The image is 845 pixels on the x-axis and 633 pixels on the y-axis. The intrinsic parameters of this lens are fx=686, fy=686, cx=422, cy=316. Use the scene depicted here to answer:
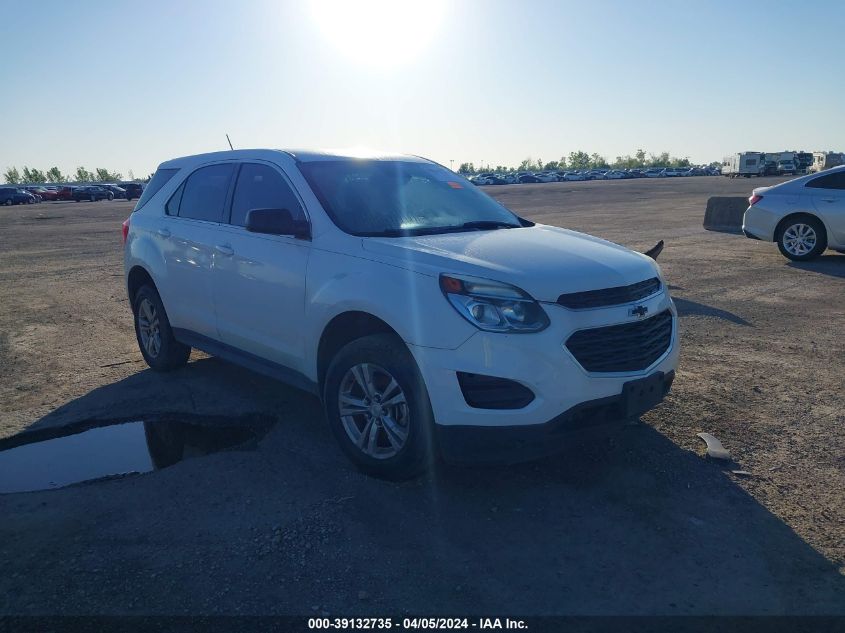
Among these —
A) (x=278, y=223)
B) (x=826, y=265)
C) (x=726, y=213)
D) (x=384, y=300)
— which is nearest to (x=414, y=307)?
(x=384, y=300)

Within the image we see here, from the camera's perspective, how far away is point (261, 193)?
508 cm

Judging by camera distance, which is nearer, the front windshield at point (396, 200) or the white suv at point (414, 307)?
the white suv at point (414, 307)

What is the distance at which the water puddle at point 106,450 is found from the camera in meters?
4.40

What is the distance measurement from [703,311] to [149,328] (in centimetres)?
613

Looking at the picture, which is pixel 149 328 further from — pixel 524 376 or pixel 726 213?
pixel 726 213

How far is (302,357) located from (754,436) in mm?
3053

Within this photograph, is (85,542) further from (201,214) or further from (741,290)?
(741,290)

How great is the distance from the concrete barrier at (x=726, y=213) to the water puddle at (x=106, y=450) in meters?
15.9

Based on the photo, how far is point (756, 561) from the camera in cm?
325

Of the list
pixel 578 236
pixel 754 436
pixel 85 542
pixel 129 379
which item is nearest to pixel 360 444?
pixel 85 542

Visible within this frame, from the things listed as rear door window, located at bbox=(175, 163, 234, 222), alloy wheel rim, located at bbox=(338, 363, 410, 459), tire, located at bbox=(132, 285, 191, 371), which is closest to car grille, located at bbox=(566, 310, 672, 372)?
alloy wheel rim, located at bbox=(338, 363, 410, 459)

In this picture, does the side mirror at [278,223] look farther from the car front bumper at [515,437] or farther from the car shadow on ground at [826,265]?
the car shadow on ground at [826,265]

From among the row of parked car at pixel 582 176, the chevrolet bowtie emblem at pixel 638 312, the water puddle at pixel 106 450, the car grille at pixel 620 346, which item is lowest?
the row of parked car at pixel 582 176

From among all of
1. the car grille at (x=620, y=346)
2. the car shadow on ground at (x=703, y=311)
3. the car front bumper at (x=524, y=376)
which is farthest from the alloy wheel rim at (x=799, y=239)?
the car front bumper at (x=524, y=376)
